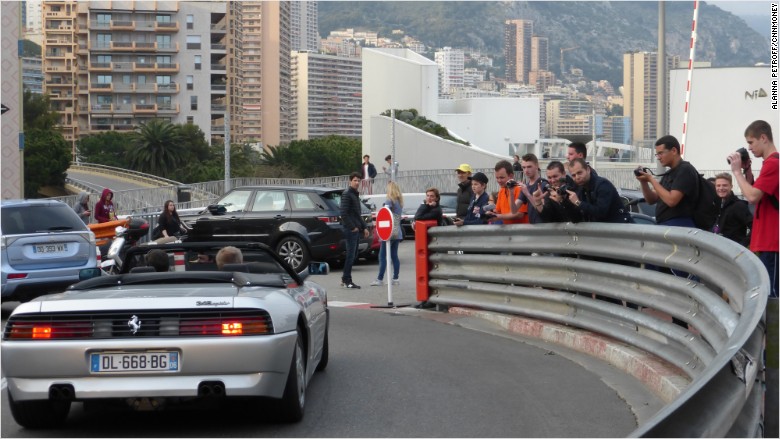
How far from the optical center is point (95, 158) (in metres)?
136

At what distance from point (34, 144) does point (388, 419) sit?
99.9 meters

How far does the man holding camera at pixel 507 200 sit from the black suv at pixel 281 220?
7827mm

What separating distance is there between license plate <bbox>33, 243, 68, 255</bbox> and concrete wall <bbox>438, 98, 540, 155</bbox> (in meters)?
87.5

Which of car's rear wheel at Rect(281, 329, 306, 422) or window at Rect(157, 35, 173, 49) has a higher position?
window at Rect(157, 35, 173, 49)

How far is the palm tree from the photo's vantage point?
113 meters

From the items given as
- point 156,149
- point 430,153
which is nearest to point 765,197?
point 430,153

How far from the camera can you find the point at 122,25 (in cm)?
14900

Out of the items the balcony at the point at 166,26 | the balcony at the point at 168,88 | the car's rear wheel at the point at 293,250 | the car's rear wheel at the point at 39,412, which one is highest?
the balcony at the point at 166,26

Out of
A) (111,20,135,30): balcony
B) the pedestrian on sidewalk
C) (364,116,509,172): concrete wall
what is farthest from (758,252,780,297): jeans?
(111,20,135,30): balcony

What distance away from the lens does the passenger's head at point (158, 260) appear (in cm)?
813

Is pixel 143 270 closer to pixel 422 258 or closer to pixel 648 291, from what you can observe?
pixel 648 291

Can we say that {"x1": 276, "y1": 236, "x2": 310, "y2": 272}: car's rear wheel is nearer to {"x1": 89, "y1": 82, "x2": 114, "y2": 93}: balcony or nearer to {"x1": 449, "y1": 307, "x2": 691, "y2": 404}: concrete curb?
{"x1": 449, "y1": 307, "x2": 691, "y2": 404}: concrete curb

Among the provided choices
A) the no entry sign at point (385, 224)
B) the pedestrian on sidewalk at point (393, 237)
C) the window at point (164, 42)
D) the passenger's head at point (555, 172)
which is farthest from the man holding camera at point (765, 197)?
the window at point (164, 42)

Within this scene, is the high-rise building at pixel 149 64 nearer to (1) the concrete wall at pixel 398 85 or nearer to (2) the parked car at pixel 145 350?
(1) the concrete wall at pixel 398 85
